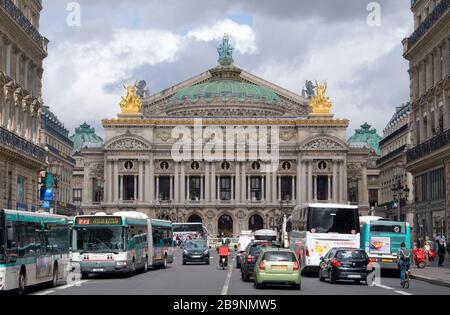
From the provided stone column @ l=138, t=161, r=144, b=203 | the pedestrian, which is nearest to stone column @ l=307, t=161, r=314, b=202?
stone column @ l=138, t=161, r=144, b=203

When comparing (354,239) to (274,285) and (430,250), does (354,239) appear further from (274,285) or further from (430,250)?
(430,250)

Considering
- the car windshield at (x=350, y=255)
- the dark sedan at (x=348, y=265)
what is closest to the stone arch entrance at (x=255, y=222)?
the dark sedan at (x=348, y=265)

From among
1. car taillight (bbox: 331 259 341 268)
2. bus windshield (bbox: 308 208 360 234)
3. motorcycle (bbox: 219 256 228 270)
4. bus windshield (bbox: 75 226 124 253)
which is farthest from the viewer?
motorcycle (bbox: 219 256 228 270)

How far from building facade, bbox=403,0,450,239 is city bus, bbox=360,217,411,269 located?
22.0 feet

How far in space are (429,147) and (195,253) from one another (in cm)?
1782

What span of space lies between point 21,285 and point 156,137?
121 m

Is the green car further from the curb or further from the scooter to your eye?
the scooter

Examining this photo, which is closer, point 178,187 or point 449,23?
point 449,23

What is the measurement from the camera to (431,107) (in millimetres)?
65250

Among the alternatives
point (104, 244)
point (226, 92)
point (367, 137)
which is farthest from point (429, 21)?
point (367, 137)

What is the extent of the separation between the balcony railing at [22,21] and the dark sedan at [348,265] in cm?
2156

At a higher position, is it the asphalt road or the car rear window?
the car rear window

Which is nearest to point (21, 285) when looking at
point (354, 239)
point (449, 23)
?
point (354, 239)

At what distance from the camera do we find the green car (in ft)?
127
